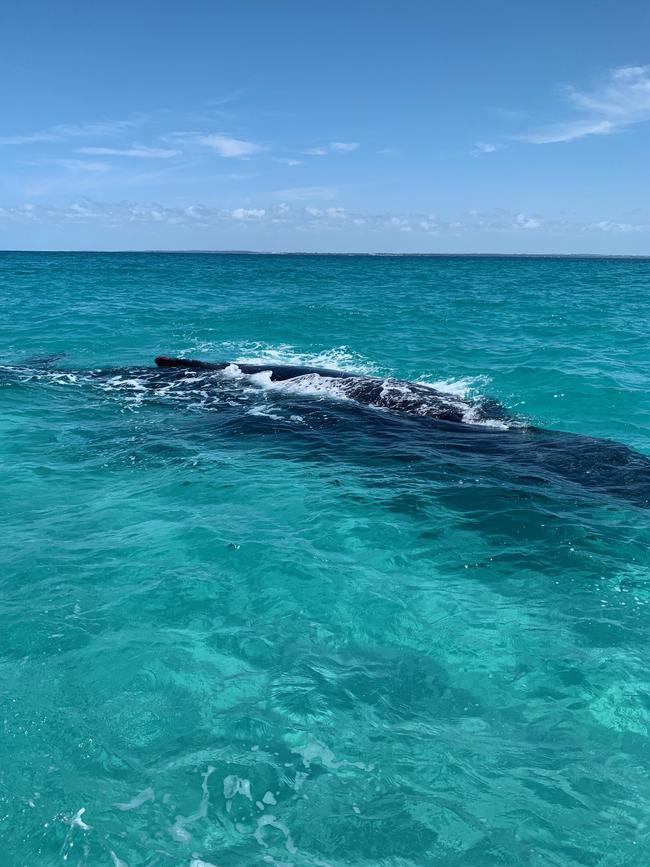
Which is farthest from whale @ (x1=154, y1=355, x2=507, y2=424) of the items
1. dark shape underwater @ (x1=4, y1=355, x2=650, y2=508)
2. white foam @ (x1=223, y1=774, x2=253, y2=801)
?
white foam @ (x1=223, y1=774, x2=253, y2=801)

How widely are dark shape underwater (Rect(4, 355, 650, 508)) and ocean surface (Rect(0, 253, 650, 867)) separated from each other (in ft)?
0.36

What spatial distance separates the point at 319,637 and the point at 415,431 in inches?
313

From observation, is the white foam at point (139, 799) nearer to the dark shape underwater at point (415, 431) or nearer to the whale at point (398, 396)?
the dark shape underwater at point (415, 431)

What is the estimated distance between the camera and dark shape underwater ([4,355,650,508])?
12031mm

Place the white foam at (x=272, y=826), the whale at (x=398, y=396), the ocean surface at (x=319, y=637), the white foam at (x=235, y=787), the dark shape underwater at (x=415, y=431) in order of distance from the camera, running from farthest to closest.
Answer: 1. the whale at (x=398, y=396)
2. the dark shape underwater at (x=415, y=431)
3. the white foam at (x=235, y=787)
4. the ocean surface at (x=319, y=637)
5. the white foam at (x=272, y=826)

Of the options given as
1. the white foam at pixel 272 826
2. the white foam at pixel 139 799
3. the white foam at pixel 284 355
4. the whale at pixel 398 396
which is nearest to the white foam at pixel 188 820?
the white foam at pixel 139 799

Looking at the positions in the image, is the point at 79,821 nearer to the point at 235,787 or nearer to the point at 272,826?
the point at 235,787

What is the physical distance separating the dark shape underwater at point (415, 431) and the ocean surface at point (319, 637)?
0.11 meters

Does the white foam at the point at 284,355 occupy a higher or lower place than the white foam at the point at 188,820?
higher

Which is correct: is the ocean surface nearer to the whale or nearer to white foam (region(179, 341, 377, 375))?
the whale

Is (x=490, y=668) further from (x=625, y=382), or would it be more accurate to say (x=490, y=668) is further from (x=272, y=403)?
(x=625, y=382)

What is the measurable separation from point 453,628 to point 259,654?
8.05 ft

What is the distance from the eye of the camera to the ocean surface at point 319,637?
5.09 m

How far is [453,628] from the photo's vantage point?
762 cm
